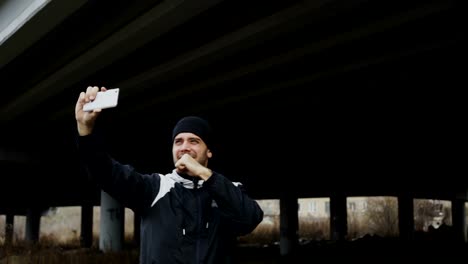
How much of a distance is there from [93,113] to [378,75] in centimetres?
1025

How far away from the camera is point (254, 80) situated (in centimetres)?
1310

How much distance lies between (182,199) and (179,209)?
0.21 feet

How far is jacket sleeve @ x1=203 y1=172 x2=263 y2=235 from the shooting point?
316 cm

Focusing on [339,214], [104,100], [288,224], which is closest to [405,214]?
[339,214]

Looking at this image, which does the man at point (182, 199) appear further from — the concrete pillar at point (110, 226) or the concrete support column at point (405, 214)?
the concrete support column at point (405, 214)

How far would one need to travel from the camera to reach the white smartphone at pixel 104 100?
119 inches

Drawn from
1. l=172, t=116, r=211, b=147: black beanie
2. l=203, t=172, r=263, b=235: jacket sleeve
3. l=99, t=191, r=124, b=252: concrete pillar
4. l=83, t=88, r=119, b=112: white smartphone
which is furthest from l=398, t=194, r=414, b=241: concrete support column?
l=83, t=88, r=119, b=112: white smartphone

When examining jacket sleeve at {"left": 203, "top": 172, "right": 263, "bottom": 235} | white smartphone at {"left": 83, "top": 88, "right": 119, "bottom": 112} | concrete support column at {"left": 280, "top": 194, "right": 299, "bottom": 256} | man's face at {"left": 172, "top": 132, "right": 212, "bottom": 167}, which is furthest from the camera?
concrete support column at {"left": 280, "top": 194, "right": 299, "bottom": 256}

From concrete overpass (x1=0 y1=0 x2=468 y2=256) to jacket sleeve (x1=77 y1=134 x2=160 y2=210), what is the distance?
499 centimetres

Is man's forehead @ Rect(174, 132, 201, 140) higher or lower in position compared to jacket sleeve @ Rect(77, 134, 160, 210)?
higher

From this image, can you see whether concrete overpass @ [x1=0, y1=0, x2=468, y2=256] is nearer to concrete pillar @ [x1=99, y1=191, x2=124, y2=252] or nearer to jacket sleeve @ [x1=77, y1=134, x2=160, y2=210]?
concrete pillar @ [x1=99, y1=191, x2=124, y2=252]

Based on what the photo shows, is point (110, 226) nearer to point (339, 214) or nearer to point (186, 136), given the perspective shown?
point (186, 136)

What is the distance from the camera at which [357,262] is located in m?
18.2

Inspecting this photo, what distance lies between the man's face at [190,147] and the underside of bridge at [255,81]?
7.31 feet
